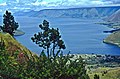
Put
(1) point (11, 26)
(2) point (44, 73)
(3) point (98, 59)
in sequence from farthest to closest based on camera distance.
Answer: (3) point (98, 59) < (1) point (11, 26) < (2) point (44, 73)

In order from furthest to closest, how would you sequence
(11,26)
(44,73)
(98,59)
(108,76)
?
(98,59) → (108,76) → (11,26) → (44,73)

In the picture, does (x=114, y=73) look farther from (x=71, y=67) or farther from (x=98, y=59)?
(x=98, y=59)

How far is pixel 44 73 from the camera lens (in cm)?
2892

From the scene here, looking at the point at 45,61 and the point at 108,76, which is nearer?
the point at 45,61

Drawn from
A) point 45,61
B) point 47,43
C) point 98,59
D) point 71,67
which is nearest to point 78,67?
point 71,67

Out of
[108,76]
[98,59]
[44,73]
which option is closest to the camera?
[44,73]

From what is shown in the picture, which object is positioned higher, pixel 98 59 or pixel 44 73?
pixel 44 73

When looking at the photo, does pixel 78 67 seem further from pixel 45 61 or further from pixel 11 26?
pixel 11 26

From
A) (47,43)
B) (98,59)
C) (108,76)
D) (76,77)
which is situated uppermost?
(76,77)

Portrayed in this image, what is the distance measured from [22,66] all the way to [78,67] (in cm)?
509

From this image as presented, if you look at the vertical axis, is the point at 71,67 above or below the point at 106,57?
above

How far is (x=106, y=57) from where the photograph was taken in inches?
7293

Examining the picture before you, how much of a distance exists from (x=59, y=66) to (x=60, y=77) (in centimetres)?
103

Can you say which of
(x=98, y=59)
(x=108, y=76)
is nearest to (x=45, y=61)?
(x=108, y=76)
